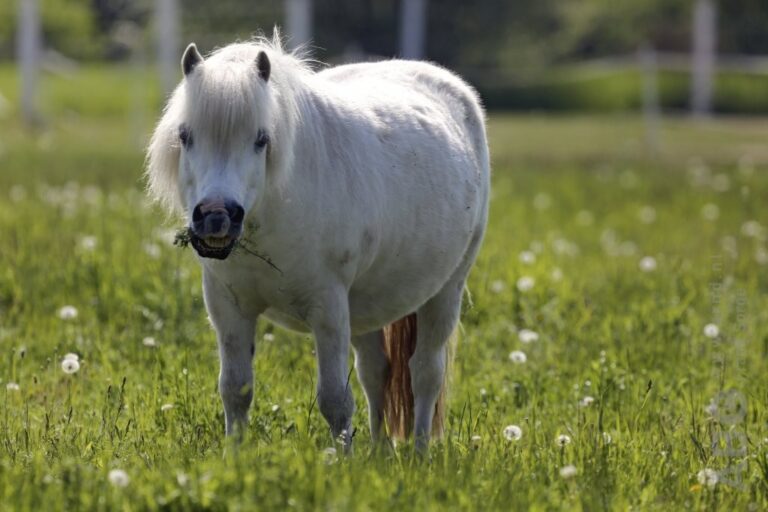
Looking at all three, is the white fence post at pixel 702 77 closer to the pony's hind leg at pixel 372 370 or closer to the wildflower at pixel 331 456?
the pony's hind leg at pixel 372 370

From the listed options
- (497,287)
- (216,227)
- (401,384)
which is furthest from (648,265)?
(216,227)

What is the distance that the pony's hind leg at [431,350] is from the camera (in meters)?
6.56

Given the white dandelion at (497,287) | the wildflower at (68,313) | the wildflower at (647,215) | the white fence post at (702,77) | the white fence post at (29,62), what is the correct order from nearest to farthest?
the wildflower at (68,313) → the white dandelion at (497,287) → the wildflower at (647,215) → the white fence post at (29,62) → the white fence post at (702,77)

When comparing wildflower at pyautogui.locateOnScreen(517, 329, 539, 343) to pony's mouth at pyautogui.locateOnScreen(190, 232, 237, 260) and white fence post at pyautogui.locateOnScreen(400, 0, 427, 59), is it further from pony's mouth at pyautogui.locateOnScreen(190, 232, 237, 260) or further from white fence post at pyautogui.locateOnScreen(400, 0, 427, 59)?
white fence post at pyautogui.locateOnScreen(400, 0, 427, 59)

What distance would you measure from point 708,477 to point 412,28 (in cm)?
4568

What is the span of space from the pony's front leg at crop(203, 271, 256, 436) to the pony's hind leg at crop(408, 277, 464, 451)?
1.22 m

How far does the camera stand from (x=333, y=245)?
5398 millimetres

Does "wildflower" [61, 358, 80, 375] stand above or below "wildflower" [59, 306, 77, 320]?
above

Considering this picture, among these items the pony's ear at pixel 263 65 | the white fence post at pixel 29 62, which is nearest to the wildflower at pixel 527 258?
the pony's ear at pixel 263 65

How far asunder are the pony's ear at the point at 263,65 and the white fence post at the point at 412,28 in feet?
139

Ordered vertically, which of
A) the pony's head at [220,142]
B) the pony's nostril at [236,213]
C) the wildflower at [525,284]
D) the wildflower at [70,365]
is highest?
the pony's head at [220,142]

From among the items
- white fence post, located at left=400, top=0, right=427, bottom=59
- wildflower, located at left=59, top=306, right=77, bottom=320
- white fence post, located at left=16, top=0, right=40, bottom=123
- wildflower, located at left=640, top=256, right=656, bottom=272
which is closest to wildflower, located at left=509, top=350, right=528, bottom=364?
wildflower, located at left=59, top=306, right=77, bottom=320

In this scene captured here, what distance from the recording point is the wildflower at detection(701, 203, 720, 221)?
1412 cm

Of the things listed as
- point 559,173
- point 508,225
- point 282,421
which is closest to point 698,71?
point 559,173
